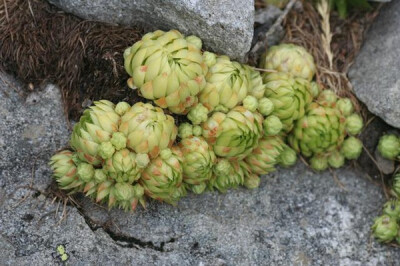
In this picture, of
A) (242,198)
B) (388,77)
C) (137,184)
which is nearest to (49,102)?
(137,184)

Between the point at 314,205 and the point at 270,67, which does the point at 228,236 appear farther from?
the point at 270,67

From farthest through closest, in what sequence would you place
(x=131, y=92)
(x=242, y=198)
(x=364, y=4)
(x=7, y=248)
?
(x=364, y=4), (x=242, y=198), (x=131, y=92), (x=7, y=248)

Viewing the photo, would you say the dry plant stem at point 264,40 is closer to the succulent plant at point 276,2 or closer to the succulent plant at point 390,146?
the succulent plant at point 276,2

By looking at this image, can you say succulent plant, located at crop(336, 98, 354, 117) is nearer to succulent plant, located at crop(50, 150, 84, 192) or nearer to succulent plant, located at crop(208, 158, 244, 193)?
succulent plant, located at crop(208, 158, 244, 193)

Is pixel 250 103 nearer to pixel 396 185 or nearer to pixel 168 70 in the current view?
pixel 168 70

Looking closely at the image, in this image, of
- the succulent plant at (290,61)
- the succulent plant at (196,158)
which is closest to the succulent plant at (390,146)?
the succulent plant at (290,61)
